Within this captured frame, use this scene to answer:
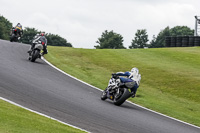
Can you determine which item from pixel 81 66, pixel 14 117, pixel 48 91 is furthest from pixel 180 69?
pixel 14 117

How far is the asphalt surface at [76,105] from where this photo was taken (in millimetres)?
11023

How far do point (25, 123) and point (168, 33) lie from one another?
133 metres

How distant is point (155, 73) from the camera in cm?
2202

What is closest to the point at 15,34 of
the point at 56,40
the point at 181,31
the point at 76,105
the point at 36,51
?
the point at 36,51

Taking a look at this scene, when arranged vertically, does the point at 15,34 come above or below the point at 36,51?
above

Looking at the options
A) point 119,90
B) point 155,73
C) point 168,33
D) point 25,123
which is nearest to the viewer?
point 25,123

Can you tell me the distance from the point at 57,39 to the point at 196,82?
377 feet

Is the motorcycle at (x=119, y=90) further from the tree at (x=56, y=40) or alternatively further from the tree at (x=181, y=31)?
the tree at (x=181, y=31)

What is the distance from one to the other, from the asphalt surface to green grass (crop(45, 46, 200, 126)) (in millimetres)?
1399

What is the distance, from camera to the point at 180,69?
78.6 ft

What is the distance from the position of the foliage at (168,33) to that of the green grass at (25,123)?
12357 centimetres

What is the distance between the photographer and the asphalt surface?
1102cm

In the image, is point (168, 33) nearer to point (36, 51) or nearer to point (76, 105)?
point (36, 51)

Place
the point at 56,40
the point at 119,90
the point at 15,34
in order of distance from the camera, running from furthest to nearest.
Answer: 1. the point at 56,40
2. the point at 15,34
3. the point at 119,90
